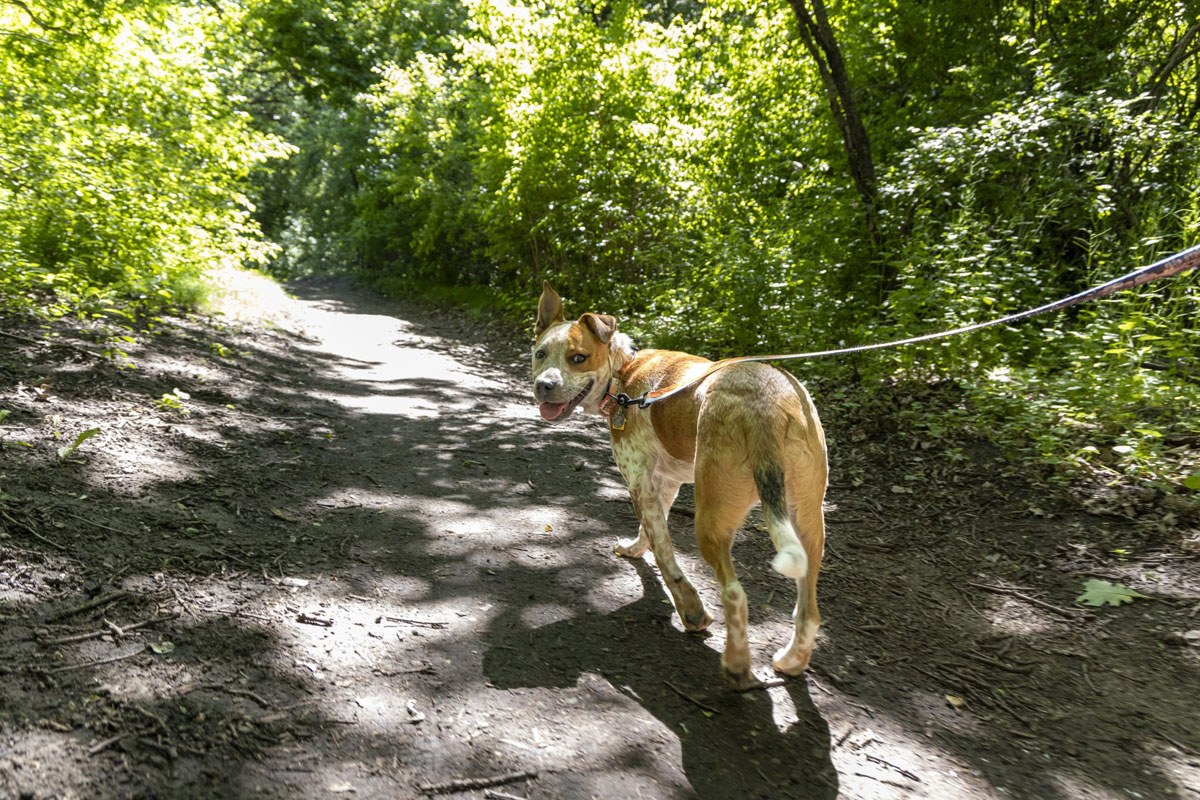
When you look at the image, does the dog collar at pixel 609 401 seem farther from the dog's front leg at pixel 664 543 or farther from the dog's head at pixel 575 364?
the dog's front leg at pixel 664 543

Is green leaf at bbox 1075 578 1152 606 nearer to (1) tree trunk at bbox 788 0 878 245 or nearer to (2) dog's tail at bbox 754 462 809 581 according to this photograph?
(2) dog's tail at bbox 754 462 809 581

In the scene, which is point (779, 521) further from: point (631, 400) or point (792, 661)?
point (631, 400)

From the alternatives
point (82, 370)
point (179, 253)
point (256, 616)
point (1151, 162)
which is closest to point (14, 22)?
point (179, 253)

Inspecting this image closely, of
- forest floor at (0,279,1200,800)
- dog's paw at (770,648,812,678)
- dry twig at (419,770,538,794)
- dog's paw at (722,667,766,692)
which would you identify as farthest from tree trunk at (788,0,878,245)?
dry twig at (419,770,538,794)

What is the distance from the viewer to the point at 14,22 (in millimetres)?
8148

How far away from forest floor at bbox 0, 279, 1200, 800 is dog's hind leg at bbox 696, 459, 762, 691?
158 millimetres

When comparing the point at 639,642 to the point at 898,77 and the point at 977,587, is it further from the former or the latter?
the point at 898,77

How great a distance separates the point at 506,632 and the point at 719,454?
1440mm

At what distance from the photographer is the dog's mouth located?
4.02 m

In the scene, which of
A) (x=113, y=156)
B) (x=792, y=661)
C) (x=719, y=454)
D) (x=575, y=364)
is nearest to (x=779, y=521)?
(x=719, y=454)

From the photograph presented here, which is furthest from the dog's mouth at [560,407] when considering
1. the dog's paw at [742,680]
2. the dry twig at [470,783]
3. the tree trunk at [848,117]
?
the tree trunk at [848,117]

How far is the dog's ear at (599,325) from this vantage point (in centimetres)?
401

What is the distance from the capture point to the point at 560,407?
4.02 m

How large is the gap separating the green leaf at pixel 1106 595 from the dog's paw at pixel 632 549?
253cm
